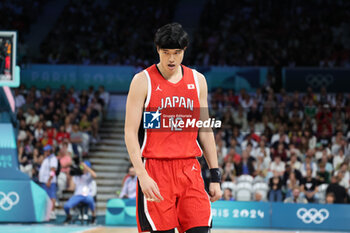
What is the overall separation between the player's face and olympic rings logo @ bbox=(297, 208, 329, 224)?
422 inches

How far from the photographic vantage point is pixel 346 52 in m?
21.1

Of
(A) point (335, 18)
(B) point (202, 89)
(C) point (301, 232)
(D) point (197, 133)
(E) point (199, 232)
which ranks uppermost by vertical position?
(A) point (335, 18)

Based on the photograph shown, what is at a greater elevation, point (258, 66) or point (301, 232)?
point (258, 66)

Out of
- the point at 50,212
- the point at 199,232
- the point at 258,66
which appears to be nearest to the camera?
the point at 199,232

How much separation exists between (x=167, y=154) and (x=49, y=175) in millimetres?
11506

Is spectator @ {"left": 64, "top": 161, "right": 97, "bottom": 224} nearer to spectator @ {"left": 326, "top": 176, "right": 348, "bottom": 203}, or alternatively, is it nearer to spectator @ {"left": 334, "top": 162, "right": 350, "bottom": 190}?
spectator @ {"left": 326, "top": 176, "right": 348, "bottom": 203}

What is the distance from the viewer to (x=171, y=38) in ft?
13.0

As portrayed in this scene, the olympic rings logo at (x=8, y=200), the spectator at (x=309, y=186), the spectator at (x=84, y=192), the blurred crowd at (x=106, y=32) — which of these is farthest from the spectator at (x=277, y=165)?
the blurred crowd at (x=106, y=32)

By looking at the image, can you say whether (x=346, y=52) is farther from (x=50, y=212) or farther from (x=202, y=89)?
(x=202, y=89)

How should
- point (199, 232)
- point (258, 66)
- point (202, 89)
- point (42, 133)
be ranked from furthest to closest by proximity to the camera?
point (258, 66), point (42, 133), point (202, 89), point (199, 232)

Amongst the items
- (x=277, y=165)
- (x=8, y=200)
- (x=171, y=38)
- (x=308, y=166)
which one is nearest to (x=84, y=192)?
(x=8, y=200)

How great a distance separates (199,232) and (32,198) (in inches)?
418

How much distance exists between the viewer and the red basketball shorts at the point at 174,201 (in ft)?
13.4

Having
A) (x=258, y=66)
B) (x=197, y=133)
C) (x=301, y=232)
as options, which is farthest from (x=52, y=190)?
(x=197, y=133)
